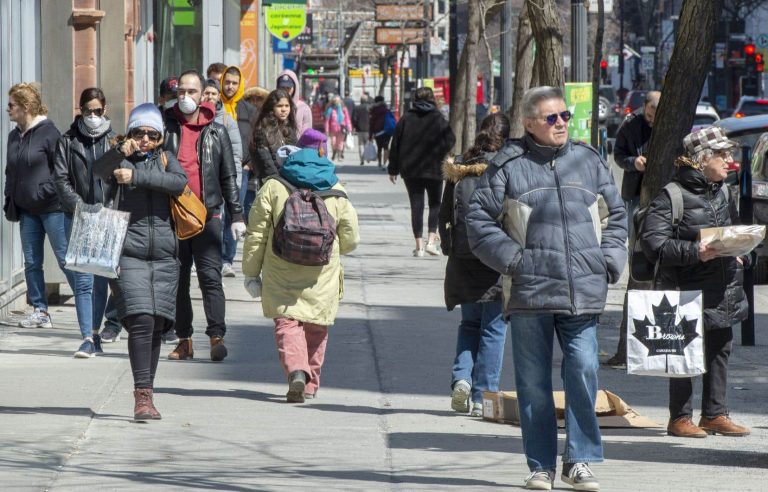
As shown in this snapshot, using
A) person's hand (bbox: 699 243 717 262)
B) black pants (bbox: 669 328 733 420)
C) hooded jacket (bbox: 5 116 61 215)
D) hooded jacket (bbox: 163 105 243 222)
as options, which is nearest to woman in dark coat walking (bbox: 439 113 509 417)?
black pants (bbox: 669 328 733 420)

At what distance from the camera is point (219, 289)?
35.3 feet

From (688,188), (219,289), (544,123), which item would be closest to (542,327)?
(544,123)

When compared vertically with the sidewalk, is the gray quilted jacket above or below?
above

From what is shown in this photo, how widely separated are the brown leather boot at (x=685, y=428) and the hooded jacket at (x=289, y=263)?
218 centimetres

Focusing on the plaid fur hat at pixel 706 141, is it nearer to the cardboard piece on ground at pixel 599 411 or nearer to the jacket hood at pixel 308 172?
the cardboard piece on ground at pixel 599 411

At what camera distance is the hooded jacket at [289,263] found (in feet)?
30.5

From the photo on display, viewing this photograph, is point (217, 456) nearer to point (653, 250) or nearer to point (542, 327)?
point (542, 327)

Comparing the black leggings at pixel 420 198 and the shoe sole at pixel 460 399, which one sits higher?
the black leggings at pixel 420 198

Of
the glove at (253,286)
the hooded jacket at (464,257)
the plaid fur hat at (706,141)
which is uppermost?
the plaid fur hat at (706,141)

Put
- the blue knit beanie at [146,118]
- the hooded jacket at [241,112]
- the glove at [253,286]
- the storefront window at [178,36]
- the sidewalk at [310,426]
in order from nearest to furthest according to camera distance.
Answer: the sidewalk at [310,426] → the blue knit beanie at [146,118] → the glove at [253,286] → the hooded jacket at [241,112] → the storefront window at [178,36]

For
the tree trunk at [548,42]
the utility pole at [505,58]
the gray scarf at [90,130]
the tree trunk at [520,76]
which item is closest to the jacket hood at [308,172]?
the gray scarf at [90,130]

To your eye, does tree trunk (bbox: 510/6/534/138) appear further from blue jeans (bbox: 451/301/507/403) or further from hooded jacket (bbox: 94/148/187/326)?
hooded jacket (bbox: 94/148/187/326)

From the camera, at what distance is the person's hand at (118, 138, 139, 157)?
866 centimetres

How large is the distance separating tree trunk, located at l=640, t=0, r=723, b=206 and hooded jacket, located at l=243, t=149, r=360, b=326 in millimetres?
2290
